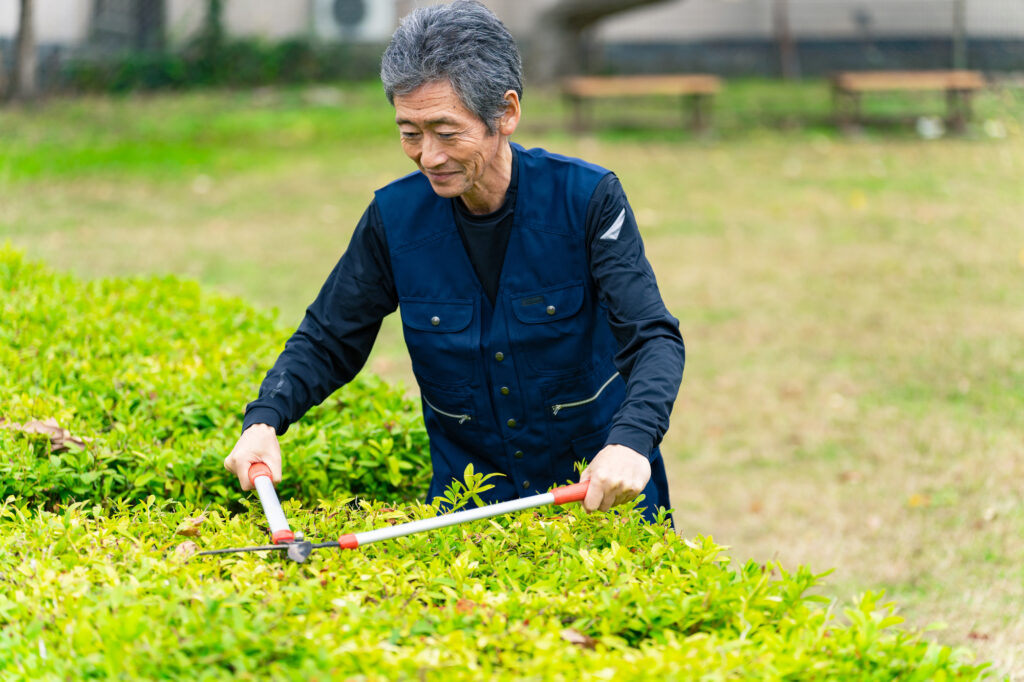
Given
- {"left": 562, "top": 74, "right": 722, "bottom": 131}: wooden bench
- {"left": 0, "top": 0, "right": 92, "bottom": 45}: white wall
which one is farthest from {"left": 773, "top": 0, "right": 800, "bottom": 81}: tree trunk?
{"left": 0, "top": 0, "right": 92, "bottom": 45}: white wall

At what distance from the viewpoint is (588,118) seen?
1594cm

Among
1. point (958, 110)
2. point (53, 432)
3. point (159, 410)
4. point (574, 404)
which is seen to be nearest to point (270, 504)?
point (574, 404)

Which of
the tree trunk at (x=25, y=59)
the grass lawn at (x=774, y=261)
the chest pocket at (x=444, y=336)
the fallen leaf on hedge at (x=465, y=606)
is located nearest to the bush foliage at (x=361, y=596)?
the fallen leaf on hedge at (x=465, y=606)

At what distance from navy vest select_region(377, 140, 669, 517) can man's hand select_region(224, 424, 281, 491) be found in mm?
564

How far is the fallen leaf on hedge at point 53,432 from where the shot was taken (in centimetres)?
323

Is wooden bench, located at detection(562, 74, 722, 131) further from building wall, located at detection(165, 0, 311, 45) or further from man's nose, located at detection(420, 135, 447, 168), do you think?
man's nose, located at detection(420, 135, 447, 168)

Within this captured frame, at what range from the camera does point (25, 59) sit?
52.3 ft

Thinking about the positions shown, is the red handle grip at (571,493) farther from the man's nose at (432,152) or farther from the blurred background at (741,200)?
the blurred background at (741,200)

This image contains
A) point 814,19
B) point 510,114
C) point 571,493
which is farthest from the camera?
point 814,19

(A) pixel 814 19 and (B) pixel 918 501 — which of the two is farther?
(A) pixel 814 19

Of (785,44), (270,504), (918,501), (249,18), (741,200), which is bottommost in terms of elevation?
(918,501)

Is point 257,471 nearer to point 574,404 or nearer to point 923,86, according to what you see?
point 574,404

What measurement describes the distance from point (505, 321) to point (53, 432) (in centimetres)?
134

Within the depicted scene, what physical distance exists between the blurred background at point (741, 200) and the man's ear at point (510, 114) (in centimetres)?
178
